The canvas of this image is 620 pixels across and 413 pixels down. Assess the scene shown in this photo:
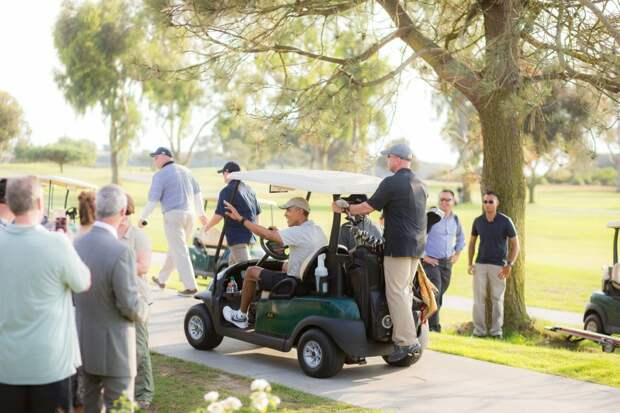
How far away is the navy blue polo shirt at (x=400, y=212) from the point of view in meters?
7.55

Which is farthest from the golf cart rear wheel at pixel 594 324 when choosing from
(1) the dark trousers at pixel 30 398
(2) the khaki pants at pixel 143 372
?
(1) the dark trousers at pixel 30 398

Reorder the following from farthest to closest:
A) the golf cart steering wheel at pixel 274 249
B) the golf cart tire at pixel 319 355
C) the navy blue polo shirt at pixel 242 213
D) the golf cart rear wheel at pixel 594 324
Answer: the golf cart rear wheel at pixel 594 324 → the navy blue polo shirt at pixel 242 213 → the golf cart steering wheel at pixel 274 249 → the golf cart tire at pixel 319 355

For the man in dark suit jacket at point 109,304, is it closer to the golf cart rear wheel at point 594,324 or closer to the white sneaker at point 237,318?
the white sneaker at point 237,318

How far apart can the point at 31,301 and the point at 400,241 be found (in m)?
3.81

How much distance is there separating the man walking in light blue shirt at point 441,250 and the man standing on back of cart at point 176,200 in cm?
304

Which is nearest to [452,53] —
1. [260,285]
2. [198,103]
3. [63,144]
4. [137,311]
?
[260,285]

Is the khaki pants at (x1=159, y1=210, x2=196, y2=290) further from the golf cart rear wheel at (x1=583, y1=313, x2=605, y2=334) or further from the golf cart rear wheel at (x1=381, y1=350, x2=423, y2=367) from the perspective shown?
the golf cart rear wheel at (x1=583, y1=313, x2=605, y2=334)

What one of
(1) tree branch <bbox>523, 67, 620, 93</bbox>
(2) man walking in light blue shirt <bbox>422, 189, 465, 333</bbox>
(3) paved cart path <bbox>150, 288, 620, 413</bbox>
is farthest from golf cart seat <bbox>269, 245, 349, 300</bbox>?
(2) man walking in light blue shirt <bbox>422, 189, 465, 333</bbox>

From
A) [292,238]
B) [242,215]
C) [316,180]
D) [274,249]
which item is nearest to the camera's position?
[316,180]

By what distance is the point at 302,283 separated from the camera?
791 cm

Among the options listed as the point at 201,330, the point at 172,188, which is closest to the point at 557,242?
the point at 172,188

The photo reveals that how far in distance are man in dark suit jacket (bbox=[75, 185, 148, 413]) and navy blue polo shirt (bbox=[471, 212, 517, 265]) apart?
7004 millimetres

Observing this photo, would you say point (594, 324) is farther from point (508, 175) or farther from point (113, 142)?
point (113, 142)

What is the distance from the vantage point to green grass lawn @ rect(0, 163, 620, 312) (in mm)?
19812
